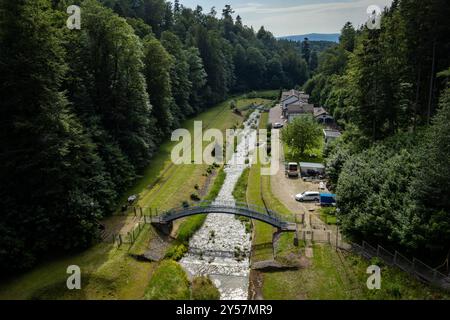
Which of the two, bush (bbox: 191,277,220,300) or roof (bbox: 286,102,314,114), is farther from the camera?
roof (bbox: 286,102,314,114)

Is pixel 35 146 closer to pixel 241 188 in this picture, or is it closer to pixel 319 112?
pixel 241 188

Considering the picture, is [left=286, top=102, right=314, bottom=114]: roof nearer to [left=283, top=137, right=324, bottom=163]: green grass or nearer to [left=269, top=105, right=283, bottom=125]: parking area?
[left=269, top=105, right=283, bottom=125]: parking area

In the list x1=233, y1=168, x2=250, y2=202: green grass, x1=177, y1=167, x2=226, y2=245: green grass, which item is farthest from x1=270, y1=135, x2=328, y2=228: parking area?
x1=177, y1=167, x2=226, y2=245: green grass

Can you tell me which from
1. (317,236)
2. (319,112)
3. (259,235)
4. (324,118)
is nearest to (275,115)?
(319,112)

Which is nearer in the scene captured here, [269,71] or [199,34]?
[199,34]

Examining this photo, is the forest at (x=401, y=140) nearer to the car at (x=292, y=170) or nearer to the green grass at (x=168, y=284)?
the car at (x=292, y=170)

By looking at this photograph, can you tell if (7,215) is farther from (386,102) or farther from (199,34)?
(199,34)

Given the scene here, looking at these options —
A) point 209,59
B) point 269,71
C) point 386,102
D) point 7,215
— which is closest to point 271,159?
point 386,102
